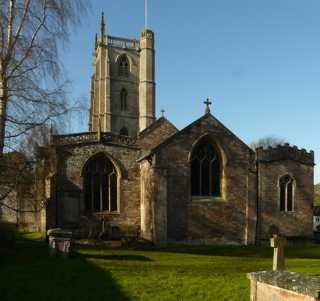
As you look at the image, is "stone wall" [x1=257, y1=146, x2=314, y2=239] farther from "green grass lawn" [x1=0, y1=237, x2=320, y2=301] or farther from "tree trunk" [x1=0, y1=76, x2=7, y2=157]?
"tree trunk" [x1=0, y1=76, x2=7, y2=157]

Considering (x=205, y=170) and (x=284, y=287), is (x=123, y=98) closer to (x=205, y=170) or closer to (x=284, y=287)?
(x=205, y=170)

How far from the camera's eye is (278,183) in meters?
26.5

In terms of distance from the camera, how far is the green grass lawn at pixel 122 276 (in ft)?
31.8

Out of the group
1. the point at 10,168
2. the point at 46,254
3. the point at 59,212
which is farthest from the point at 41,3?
the point at 59,212

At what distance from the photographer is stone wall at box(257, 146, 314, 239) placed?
2620cm

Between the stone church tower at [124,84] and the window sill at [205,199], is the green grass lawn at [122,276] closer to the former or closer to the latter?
the window sill at [205,199]

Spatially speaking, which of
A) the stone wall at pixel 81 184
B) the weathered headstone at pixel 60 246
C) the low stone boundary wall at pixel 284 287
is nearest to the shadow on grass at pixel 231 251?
the stone wall at pixel 81 184

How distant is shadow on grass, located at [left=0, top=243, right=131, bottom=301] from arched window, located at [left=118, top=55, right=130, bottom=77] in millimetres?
43498

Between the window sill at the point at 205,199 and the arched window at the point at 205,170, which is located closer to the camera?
the window sill at the point at 205,199

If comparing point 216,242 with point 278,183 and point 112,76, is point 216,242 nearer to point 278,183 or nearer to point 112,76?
point 278,183

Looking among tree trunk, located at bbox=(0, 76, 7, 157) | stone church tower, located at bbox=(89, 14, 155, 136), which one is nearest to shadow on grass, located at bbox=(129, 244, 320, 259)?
tree trunk, located at bbox=(0, 76, 7, 157)

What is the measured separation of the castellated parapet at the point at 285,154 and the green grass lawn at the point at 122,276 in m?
9.15

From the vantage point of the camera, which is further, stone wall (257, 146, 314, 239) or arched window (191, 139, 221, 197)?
stone wall (257, 146, 314, 239)

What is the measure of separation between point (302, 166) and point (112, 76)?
3409cm
